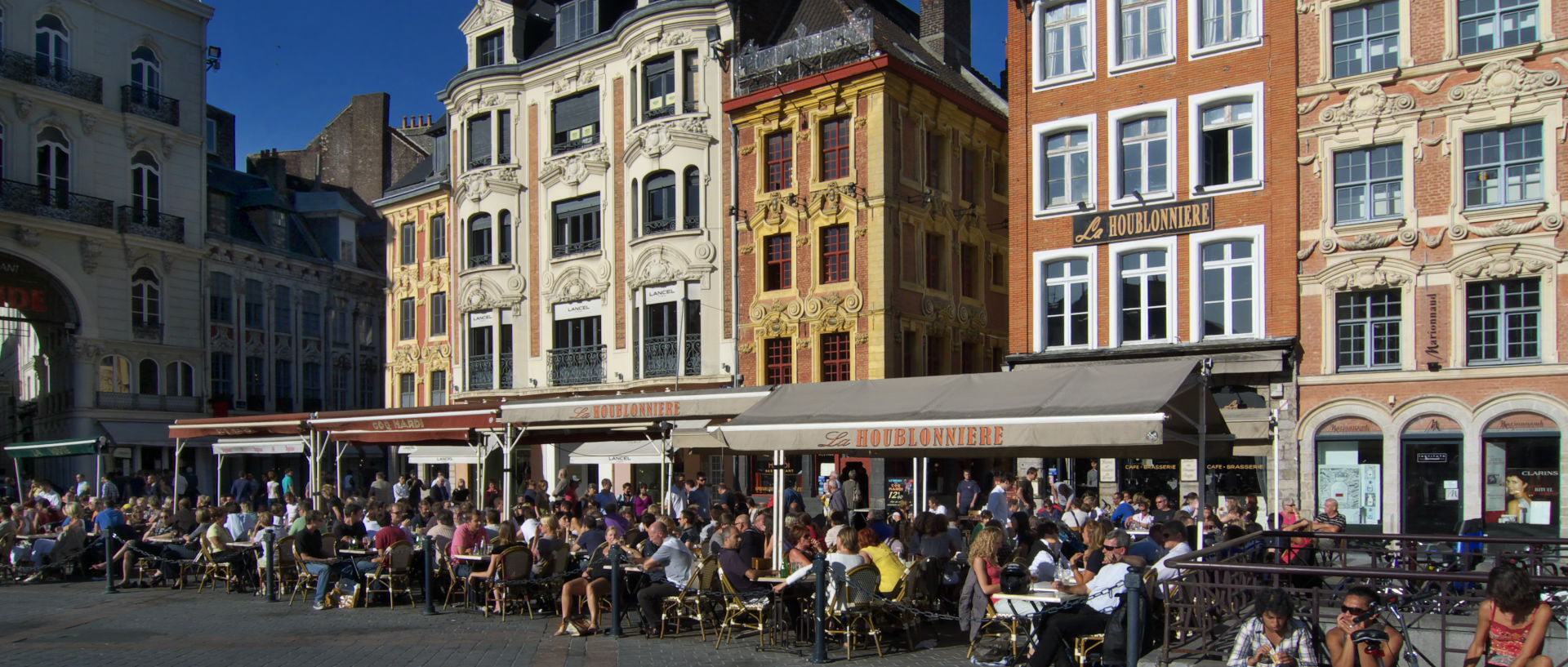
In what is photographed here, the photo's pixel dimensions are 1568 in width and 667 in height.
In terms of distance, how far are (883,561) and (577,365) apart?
2057 centimetres

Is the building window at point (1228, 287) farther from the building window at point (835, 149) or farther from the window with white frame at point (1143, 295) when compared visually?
the building window at point (835, 149)

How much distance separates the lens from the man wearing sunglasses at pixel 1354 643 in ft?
23.1

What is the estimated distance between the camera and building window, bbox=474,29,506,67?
3362 centimetres

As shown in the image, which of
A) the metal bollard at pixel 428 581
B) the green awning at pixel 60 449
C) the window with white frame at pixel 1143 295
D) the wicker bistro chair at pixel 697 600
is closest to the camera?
the wicker bistro chair at pixel 697 600

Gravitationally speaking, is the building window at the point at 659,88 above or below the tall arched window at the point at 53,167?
above

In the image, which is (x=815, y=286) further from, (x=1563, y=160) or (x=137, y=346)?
(x=137, y=346)

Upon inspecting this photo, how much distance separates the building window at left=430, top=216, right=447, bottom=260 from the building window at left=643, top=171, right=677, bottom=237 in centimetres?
920

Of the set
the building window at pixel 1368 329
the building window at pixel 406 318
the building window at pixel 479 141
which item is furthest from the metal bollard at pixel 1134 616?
the building window at pixel 406 318

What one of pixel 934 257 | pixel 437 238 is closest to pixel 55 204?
pixel 437 238

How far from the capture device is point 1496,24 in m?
18.5

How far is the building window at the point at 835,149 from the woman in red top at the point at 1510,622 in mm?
19613

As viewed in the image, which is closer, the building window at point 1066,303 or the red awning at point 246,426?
the red awning at point 246,426

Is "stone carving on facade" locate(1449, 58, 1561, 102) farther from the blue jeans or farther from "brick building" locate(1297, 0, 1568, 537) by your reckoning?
the blue jeans

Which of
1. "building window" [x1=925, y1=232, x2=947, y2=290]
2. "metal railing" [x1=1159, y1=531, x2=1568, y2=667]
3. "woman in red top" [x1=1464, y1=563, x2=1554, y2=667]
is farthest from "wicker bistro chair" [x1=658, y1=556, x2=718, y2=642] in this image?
"building window" [x1=925, y1=232, x2=947, y2=290]
